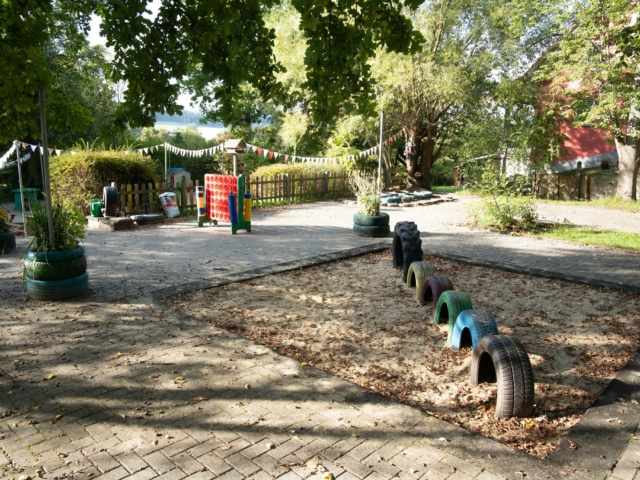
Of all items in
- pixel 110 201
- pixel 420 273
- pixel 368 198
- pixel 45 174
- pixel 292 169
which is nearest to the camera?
pixel 45 174

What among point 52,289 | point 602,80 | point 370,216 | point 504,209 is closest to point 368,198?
point 370,216

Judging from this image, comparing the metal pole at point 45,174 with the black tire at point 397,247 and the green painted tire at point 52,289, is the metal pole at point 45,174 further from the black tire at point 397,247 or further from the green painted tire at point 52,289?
the black tire at point 397,247

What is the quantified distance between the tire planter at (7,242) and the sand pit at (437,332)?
5.13m

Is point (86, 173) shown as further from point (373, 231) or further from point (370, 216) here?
point (373, 231)

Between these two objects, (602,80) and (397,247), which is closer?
(397,247)

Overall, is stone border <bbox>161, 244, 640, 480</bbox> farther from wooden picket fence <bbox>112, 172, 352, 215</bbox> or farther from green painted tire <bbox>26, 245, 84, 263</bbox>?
wooden picket fence <bbox>112, 172, 352, 215</bbox>

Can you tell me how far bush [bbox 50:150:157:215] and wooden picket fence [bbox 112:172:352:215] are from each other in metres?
0.56

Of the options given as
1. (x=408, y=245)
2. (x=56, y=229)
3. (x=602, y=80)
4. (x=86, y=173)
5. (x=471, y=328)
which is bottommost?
(x=471, y=328)

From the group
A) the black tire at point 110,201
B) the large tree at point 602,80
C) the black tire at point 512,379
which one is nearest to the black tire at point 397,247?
the black tire at point 512,379

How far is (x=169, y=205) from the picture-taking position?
15.2m

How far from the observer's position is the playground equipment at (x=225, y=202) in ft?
41.0

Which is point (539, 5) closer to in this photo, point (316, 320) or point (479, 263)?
point (479, 263)

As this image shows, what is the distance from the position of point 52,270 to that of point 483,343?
5327mm

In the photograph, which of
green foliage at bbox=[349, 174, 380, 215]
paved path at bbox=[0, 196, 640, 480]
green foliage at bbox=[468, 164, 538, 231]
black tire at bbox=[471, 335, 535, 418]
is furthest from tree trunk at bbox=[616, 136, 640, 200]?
paved path at bbox=[0, 196, 640, 480]
